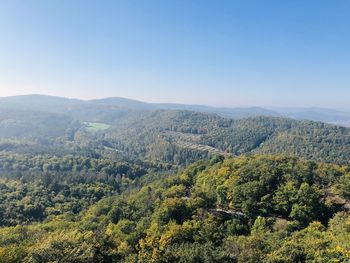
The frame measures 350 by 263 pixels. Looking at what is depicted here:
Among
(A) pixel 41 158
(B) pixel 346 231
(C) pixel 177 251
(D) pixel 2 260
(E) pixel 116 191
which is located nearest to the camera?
(D) pixel 2 260

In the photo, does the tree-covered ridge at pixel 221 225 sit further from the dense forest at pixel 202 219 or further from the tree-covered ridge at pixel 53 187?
the tree-covered ridge at pixel 53 187

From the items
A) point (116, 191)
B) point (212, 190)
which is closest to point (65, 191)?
point (116, 191)

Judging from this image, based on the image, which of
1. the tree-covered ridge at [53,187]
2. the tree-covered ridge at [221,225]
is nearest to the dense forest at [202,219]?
the tree-covered ridge at [221,225]

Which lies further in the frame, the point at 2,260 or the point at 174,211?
the point at 174,211

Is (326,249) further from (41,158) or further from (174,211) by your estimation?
(41,158)

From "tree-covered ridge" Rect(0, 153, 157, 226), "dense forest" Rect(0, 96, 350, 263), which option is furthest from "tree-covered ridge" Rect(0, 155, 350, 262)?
"tree-covered ridge" Rect(0, 153, 157, 226)

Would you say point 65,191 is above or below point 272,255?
below

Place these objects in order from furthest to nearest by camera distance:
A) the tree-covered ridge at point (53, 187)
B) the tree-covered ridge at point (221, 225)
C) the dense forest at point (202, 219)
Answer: the tree-covered ridge at point (53, 187)
the dense forest at point (202, 219)
the tree-covered ridge at point (221, 225)

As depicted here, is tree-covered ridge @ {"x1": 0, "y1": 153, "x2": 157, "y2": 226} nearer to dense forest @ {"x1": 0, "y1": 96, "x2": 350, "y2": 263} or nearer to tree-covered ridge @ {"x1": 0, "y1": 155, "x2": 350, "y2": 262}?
dense forest @ {"x1": 0, "y1": 96, "x2": 350, "y2": 263}
